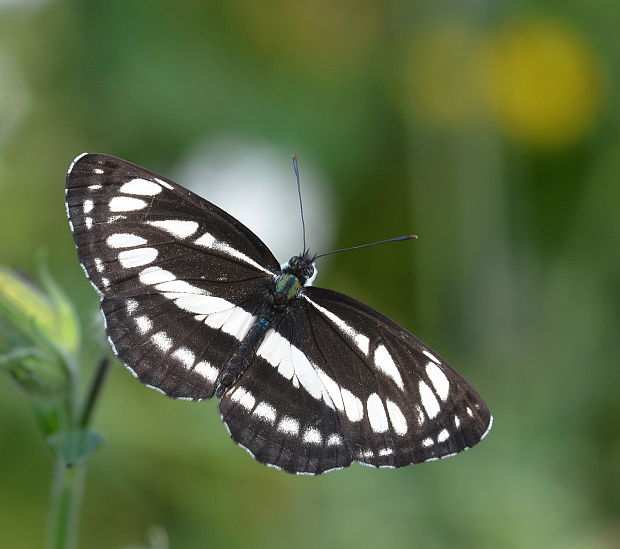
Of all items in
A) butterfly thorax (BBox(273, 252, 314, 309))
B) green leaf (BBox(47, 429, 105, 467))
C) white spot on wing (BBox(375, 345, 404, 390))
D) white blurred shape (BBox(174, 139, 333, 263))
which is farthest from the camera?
white blurred shape (BBox(174, 139, 333, 263))

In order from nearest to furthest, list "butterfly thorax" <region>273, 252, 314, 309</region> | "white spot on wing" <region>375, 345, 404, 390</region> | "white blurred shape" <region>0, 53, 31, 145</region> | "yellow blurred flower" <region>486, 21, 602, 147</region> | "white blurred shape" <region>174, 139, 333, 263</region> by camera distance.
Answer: "white spot on wing" <region>375, 345, 404, 390</region>
"butterfly thorax" <region>273, 252, 314, 309</region>
"white blurred shape" <region>0, 53, 31, 145</region>
"white blurred shape" <region>174, 139, 333, 263</region>
"yellow blurred flower" <region>486, 21, 602, 147</region>

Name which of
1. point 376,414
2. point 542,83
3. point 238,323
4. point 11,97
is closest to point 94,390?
point 238,323

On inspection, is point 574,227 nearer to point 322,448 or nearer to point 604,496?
point 604,496

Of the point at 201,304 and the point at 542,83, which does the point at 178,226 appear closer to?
the point at 201,304

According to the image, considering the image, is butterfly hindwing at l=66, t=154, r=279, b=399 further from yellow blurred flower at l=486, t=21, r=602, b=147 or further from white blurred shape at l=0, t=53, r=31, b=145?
yellow blurred flower at l=486, t=21, r=602, b=147

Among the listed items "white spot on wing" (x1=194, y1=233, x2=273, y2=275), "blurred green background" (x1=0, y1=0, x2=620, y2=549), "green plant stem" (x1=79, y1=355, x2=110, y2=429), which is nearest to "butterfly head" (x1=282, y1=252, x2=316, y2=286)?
"white spot on wing" (x1=194, y1=233, x2=273, y2=275)

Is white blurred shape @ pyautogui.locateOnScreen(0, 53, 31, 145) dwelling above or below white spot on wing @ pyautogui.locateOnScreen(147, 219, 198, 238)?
above

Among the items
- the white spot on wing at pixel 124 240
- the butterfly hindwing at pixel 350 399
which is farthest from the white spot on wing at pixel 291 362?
the white spot on wing at pixel 124 240

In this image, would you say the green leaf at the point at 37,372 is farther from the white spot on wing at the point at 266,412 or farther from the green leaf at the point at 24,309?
the white spot on wing at the point at 266,412
